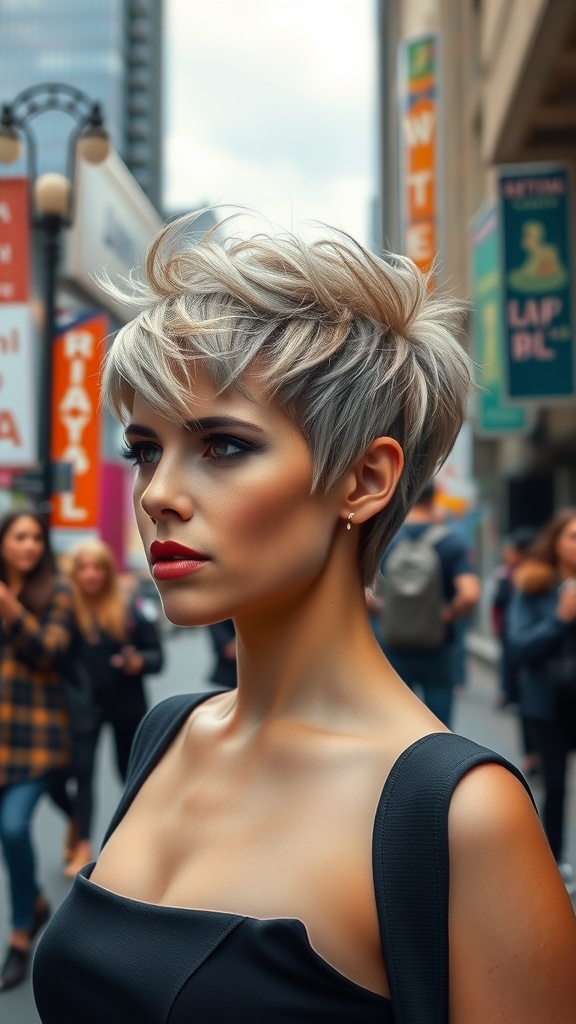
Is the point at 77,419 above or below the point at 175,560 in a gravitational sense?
above

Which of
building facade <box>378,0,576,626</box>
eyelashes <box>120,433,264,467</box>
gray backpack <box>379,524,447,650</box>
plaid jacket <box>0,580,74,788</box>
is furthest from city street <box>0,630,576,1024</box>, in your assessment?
eyelashes <box>120,433,264,467</box>

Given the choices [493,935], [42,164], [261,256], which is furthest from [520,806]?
[42,164]

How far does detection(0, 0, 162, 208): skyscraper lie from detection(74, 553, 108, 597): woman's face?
3933 inches

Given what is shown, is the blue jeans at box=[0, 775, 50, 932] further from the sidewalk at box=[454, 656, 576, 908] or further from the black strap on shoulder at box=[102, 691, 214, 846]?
the black strap on shoulder at box=[102, 691, 214, 846]

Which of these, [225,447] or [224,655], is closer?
[225,447]

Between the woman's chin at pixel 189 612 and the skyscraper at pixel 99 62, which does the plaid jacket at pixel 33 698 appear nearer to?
the woman's chin at pixel 189 612

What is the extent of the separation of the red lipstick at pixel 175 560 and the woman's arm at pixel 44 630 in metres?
3.98

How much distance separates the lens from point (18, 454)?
23.1 feet

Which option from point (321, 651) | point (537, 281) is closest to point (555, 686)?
point (321, 651)

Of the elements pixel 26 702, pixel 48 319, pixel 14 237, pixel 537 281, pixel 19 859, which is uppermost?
pixel 537 281

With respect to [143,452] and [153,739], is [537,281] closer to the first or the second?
[153,739]

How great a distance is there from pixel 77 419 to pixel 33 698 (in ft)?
16.1

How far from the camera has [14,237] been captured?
7625 mm

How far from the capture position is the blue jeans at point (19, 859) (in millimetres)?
5016
